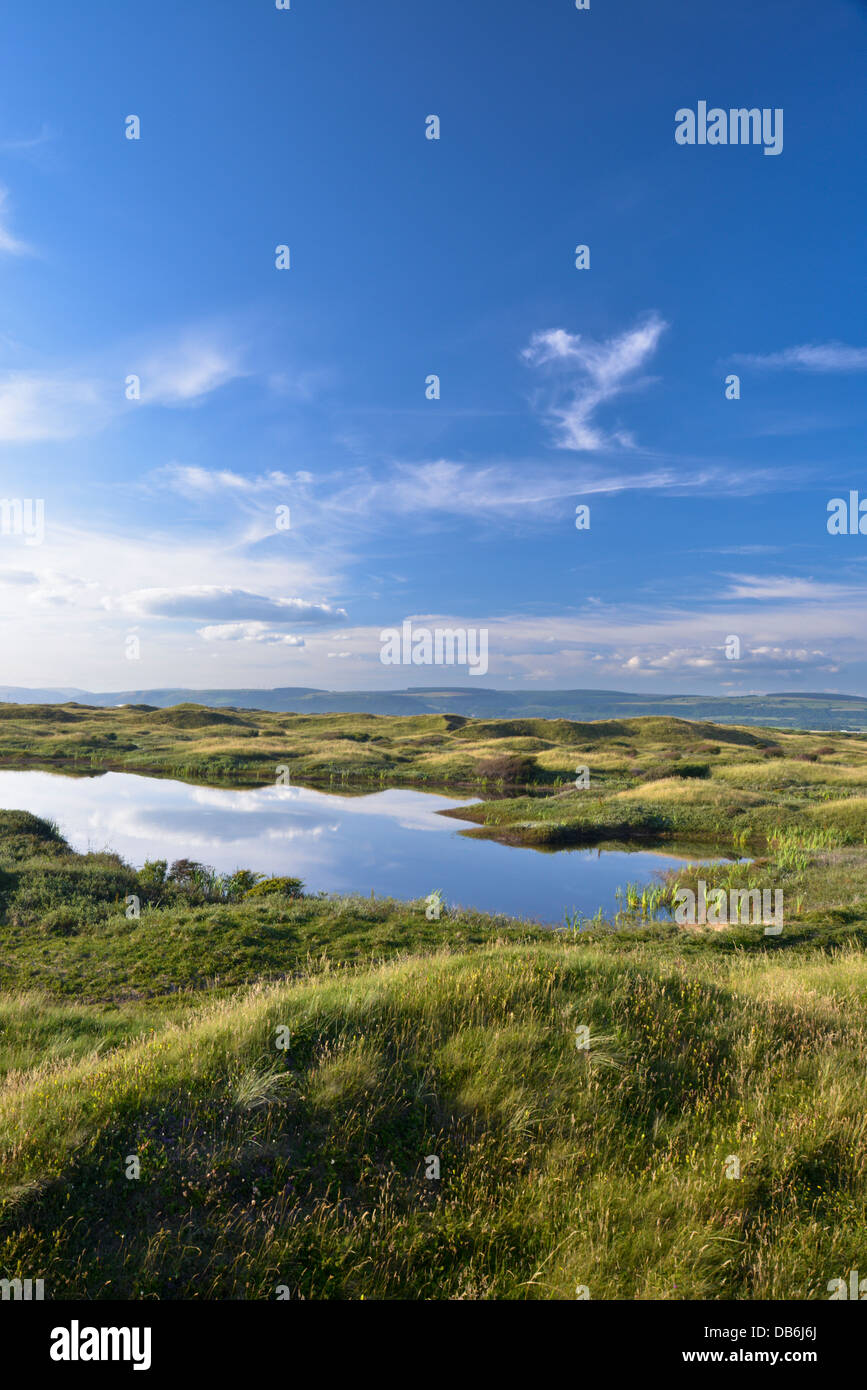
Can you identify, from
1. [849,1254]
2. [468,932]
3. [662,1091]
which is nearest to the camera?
[849,1254]

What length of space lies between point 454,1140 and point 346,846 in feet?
83.9

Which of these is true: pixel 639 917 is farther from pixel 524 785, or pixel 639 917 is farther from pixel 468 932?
pixel 524 785

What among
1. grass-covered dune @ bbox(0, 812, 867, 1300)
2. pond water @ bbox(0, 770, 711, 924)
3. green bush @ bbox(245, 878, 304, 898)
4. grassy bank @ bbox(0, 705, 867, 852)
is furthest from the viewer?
grassy bank @ bbox(0, 705, 867, 852)

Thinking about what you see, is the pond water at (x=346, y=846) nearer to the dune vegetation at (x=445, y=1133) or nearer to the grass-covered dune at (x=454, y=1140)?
the dune vegetation at (x=445, y=1133)

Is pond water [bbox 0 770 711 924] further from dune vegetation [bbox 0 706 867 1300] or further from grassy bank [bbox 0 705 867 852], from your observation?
dune vegetation [bbox 0 706 867 1300]

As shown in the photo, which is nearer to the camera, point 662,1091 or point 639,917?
point 662,1091

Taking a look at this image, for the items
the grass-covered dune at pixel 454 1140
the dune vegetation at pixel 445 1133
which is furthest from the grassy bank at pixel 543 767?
the grass-covered dune at pixel 454 1140

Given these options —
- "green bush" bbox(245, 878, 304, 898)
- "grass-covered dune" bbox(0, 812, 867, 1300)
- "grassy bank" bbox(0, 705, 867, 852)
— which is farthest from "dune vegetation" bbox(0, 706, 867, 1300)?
"grassy bank" bbox(0, 705, 867, 852)

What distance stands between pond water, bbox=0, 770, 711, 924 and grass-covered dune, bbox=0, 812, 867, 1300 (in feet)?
41.0

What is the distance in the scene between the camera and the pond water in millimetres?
23609

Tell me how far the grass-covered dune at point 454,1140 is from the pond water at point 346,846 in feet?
41.0
